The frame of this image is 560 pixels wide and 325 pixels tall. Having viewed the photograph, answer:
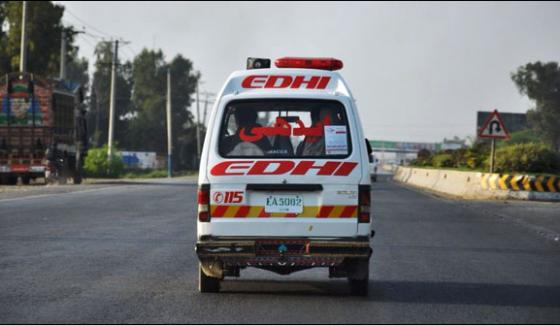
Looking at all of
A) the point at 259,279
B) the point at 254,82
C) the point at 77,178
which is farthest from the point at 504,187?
the point at 254,82

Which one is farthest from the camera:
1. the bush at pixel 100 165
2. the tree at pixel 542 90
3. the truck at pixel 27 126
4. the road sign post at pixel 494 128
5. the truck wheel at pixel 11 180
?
the tree at pixel 542 90

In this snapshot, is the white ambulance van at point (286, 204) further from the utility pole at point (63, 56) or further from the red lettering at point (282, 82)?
the utility pole at point (63, 56)

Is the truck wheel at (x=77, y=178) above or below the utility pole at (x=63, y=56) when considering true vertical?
below

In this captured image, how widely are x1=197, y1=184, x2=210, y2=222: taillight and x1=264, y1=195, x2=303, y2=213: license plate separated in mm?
534

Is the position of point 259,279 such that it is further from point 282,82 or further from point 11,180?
point 11,180

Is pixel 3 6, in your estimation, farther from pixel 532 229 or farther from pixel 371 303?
pixel 371 303

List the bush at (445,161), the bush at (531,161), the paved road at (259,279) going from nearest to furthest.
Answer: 1. the paved road at (259,279)
2. the bush at (531,161)
3. the bush at (445,161)

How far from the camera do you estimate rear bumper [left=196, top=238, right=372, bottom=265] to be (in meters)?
8.85

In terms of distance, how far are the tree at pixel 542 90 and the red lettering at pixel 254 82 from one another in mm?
74690

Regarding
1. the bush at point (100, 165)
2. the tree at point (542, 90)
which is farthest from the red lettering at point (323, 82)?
the tree at point (542, 90)

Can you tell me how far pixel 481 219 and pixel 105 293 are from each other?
46.5 ft

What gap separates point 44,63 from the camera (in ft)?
224

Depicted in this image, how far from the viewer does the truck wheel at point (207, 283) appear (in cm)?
937

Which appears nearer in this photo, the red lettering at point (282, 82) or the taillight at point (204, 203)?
the taillight at point (204, 203)
